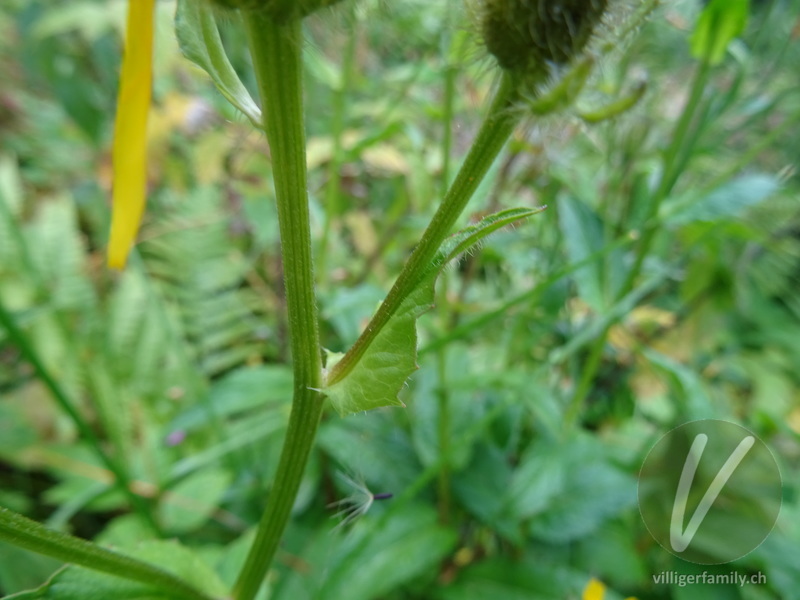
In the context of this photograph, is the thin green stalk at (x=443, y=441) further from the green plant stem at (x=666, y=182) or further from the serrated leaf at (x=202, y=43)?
the serrated leaf at (x=202, y=43)

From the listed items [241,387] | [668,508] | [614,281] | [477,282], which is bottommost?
[668,508]

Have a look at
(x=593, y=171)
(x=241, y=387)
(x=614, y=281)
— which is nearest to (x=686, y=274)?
(x=614, y=281)

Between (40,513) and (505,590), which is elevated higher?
(40,513)

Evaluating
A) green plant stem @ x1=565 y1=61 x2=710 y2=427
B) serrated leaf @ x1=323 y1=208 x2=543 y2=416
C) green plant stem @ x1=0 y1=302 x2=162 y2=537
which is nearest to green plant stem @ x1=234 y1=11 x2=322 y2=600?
serrated leaf @ x1=323 y1=208 x2=543 y2=416

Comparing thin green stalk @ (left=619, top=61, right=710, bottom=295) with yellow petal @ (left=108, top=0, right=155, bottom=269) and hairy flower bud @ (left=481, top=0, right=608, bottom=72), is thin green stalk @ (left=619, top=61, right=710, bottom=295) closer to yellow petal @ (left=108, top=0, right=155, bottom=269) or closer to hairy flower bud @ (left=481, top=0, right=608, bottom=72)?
hairy flower bud @ (left=481, top=0, right=608, bottom=72)

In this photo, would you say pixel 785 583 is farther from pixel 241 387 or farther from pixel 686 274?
pixel 241 387

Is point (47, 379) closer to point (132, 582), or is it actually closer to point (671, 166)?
point (132, 582)

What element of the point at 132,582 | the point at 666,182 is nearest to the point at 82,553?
the point at 132,582
